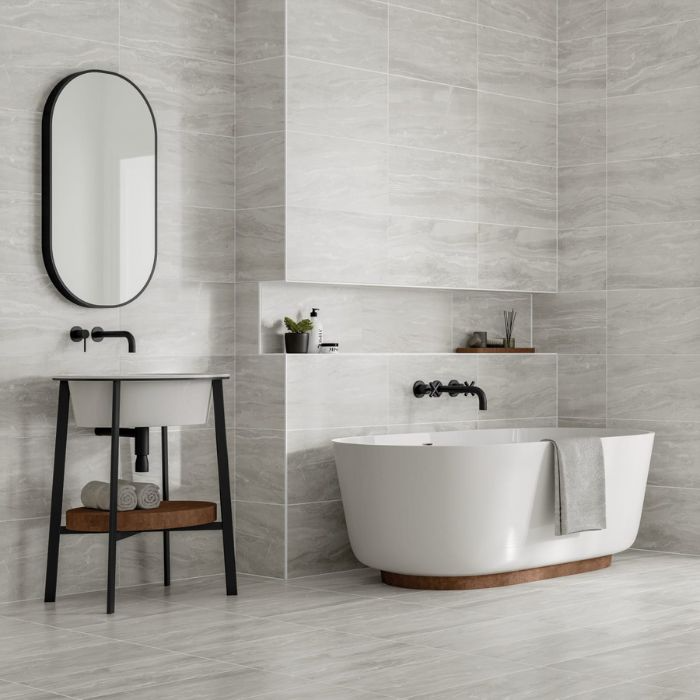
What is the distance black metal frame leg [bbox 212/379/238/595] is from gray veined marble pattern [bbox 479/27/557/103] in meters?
2.23

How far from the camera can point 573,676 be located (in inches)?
143

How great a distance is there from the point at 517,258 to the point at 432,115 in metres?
0.88

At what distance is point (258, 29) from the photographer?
17.7 ft

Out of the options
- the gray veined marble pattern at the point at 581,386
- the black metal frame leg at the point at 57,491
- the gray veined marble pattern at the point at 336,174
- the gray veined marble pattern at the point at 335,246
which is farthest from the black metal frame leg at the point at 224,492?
the gray veined marble pattern at the point at 581,386

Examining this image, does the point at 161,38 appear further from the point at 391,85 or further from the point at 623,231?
the point at 623,231

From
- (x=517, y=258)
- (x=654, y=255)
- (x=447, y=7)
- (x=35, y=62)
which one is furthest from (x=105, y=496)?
(x=654, y=255)

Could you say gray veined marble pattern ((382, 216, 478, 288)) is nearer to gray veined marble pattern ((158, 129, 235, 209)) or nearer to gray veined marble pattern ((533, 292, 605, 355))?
gray veined marble pattern ((533, 292, 605, 355))

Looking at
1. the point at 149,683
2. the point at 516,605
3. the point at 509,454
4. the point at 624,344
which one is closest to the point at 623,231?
the point at 624,344

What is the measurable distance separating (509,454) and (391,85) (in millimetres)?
1845

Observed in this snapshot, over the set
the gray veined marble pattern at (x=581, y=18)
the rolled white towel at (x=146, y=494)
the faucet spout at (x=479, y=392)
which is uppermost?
the gray veined marble pattern at (x=581, y=18)

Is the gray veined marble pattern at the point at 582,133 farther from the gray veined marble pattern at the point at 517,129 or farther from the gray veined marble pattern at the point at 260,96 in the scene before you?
the gray veined marble pattern at the point at 260,96

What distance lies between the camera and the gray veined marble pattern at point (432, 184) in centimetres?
573

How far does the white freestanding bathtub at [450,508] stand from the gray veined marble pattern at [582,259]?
1.58 meters

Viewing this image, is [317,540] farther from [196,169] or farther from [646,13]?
[646,13]
